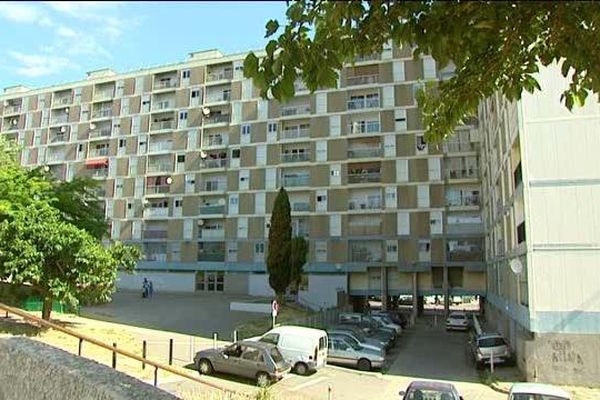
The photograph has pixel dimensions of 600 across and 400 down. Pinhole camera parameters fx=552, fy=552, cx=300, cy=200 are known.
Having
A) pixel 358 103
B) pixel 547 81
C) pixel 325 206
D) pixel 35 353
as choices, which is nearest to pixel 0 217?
pixel 35 353

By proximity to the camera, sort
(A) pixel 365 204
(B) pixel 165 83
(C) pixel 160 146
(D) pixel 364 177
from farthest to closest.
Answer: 1. (B) pixel 165 83
2. (C) pixel 160 146
3. (D) pixel 364 177
4. (A) pixel 365 204

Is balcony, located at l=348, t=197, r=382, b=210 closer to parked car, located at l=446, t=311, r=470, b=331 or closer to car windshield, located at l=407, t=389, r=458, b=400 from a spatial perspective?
parked car, located at l=446, t=311, r=470, b=331

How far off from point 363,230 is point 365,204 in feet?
7.70

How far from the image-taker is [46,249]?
814 inches

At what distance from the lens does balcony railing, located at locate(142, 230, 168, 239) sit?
5684cm

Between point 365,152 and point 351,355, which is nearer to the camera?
point 351,355

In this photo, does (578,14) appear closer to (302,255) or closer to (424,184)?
(302,255)

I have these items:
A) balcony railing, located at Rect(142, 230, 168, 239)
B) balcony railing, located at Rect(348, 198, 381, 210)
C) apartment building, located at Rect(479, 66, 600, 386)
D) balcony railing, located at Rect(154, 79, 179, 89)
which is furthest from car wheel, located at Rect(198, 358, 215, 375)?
balcony railing, located at Rect(154, 79, 179, 89)

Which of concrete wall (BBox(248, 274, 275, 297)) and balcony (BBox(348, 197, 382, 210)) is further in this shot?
concrete wall (BBox(248, 274, 275, 297))

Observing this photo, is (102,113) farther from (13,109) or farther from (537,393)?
(537,393)

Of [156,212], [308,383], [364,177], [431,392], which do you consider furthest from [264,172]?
[431,392]

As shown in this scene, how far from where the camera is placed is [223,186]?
181ft

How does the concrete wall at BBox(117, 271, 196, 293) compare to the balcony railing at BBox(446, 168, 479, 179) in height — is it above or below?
below

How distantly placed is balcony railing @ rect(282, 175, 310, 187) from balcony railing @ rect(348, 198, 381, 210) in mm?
4725
